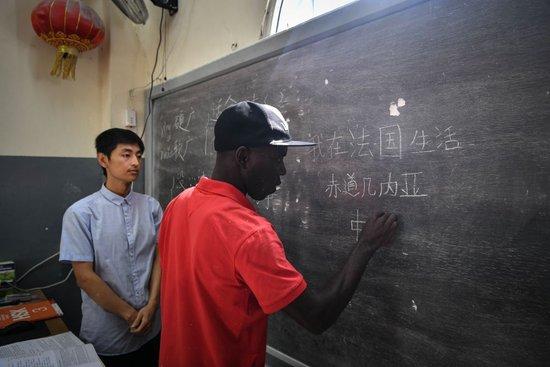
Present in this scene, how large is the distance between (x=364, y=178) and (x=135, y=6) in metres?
1.91

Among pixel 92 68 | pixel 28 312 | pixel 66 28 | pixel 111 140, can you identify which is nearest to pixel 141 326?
pixel 28 312

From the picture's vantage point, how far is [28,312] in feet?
5.60

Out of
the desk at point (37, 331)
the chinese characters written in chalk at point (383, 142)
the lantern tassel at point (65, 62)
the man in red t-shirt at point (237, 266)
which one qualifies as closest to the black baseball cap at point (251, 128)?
the man in red t-shirt at point (237, 266)

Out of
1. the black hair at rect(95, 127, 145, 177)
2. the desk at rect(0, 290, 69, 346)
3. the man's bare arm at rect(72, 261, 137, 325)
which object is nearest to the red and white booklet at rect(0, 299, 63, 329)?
the desk at rect(0, 290, 69, 346)

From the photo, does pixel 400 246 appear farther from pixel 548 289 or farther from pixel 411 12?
pixel 411 12

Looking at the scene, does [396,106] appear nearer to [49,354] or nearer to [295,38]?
[295,38]

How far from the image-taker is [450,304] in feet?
3.14

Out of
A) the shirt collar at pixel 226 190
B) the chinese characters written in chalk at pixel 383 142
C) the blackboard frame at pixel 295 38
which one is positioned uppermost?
the blackboard frame at pixel 295 38

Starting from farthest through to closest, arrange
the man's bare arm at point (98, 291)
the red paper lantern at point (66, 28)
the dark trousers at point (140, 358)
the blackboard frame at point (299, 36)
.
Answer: the red paper lantern at point (66, 28) → the dark trousers at point (140, 358) → the man's bare arm at point (98, 291) → the blackboard frame at point (299, 36)

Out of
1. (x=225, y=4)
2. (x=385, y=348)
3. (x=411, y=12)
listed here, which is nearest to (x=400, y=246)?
(x=385, y=348)

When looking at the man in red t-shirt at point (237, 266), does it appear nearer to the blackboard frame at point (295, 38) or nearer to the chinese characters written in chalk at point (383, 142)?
the chinese characters written in chalk at point (383, 142)

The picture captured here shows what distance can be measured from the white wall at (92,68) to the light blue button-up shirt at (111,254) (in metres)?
0.89

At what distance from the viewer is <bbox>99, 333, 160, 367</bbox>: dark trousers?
1.64 meters

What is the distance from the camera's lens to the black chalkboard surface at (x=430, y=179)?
832mm
